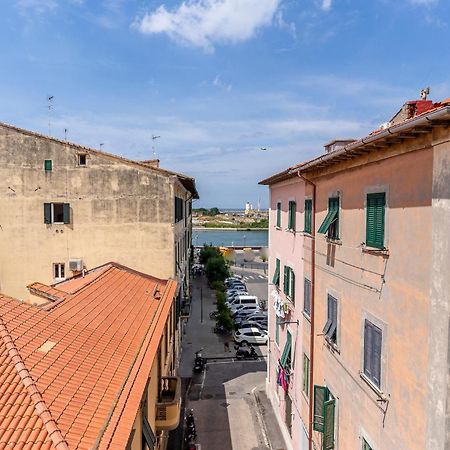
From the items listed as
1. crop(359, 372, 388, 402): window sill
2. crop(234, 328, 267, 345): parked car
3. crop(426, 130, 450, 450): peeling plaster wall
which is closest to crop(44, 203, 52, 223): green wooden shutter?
crop(234, 328, 267, 345): parked car

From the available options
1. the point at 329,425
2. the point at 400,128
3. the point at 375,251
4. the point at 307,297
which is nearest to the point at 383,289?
the point at 375,251

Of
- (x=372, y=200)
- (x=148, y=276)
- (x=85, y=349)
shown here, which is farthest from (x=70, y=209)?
(x=372, y=200)

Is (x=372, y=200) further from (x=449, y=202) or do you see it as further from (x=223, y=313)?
(x=223, y=313)

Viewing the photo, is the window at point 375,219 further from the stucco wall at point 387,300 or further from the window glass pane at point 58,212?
the window glass pane at point 58,212

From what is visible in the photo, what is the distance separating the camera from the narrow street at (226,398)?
1852 centimetres

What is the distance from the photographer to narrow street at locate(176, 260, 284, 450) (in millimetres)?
18516

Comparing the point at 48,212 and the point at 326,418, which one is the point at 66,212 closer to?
the point at 48,212

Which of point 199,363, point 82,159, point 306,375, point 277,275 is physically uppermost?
point 82,159

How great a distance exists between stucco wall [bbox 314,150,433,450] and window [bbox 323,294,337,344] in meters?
0.31

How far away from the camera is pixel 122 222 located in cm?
2077

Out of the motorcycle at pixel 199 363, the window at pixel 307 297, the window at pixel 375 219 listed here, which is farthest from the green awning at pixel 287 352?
the motorcycle at pixel 199 363

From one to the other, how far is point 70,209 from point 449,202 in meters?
18.3

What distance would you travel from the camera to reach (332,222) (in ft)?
38.5

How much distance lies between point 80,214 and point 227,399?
42.3 feet
